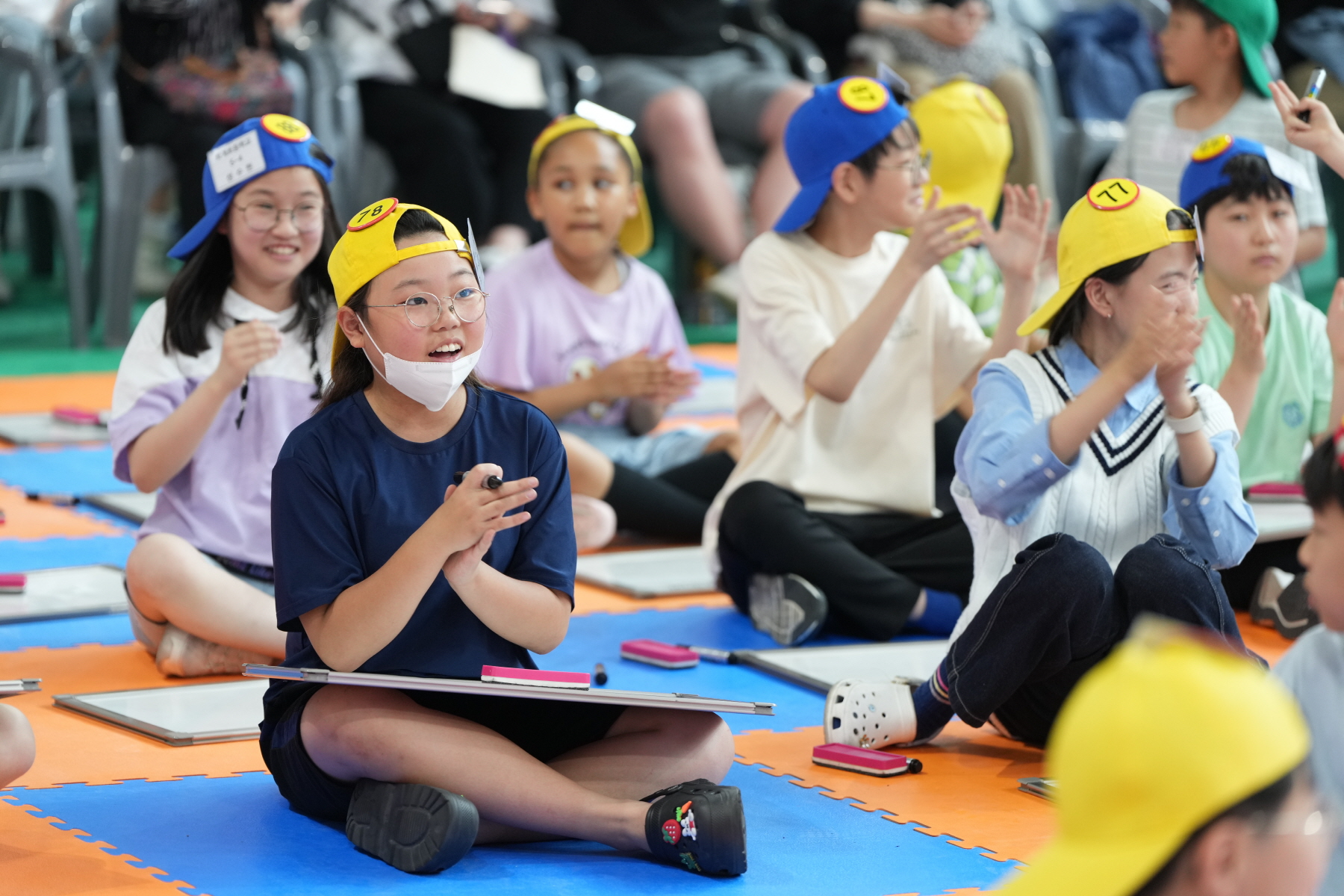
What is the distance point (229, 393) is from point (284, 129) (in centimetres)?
50

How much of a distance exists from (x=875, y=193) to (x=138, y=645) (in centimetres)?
167

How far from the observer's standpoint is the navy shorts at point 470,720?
2291 mm

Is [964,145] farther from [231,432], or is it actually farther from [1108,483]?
[231,432]

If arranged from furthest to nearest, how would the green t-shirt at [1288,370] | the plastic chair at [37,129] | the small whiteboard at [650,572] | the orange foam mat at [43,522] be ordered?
the plastic chair at [37,129]
the orange foam mat at [43,522]
the small whiteboard at [650,572]
the green t-shirt at [1288,370]

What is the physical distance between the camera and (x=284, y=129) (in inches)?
124

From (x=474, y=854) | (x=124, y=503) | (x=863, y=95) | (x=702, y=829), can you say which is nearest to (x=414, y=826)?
(x=474, y=854)

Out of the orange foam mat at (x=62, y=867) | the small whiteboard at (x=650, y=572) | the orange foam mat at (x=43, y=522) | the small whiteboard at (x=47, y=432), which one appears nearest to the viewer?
the orange foam mat at (x=62, y=867)

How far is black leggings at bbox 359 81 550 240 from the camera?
6312 millimetres

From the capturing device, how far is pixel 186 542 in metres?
3.10

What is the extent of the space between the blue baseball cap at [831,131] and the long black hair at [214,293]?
948mm

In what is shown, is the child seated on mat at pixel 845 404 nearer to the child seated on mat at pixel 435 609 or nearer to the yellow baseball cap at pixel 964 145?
the yellow baseball cap at pixel 964 145

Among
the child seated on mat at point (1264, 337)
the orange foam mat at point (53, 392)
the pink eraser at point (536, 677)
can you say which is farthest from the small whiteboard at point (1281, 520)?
the orange foam mat at point (53, 392)

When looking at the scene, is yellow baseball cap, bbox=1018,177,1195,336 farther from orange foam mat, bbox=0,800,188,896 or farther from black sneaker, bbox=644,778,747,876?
orange foam mat, bbox=0,800,188,896

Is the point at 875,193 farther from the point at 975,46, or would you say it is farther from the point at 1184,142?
the point at 975,46
